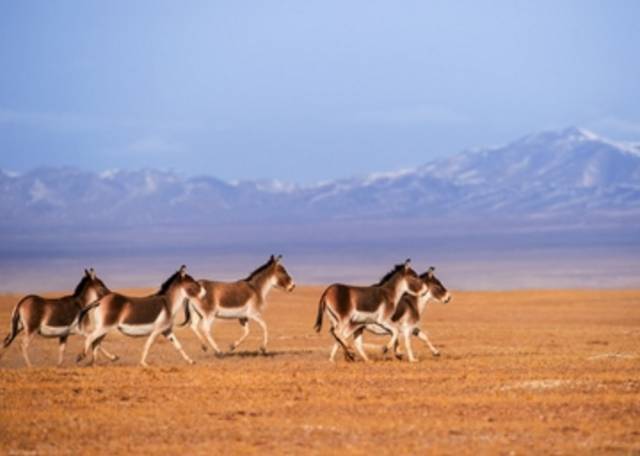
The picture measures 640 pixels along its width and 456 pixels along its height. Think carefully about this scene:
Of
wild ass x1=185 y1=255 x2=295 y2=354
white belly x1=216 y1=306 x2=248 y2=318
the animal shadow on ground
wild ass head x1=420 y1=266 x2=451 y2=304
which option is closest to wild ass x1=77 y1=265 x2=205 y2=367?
the animal shadow on ground

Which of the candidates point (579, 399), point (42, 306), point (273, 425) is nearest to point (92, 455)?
point (273, 425)

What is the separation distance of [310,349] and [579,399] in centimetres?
1184

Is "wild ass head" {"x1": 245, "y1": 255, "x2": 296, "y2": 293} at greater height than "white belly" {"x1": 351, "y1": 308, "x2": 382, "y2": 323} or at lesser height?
greater

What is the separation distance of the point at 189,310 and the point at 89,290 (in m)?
2.79

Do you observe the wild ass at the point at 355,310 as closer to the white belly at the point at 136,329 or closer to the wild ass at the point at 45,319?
the white belly at the point at 136,329

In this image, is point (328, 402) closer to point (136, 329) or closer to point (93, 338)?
point (136, 329)

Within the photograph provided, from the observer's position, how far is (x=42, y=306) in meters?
24.4

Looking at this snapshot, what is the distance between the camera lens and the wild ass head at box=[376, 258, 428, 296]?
2647 centimetres

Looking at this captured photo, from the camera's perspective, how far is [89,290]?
84.6 ft

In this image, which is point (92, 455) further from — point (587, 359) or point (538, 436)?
point (587, 359)

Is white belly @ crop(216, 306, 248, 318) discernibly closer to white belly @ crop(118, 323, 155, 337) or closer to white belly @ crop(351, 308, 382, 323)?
white belly @ crop(351, 308, 382, 323)

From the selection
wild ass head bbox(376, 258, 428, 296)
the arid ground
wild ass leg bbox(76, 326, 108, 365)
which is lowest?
the arid ground

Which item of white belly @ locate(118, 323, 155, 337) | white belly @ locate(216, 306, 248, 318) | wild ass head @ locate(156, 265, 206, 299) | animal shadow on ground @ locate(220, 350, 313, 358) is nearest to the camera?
white belly @ locate(118, 323, 155, 337)

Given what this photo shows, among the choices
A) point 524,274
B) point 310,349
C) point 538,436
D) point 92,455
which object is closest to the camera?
point 92,455
